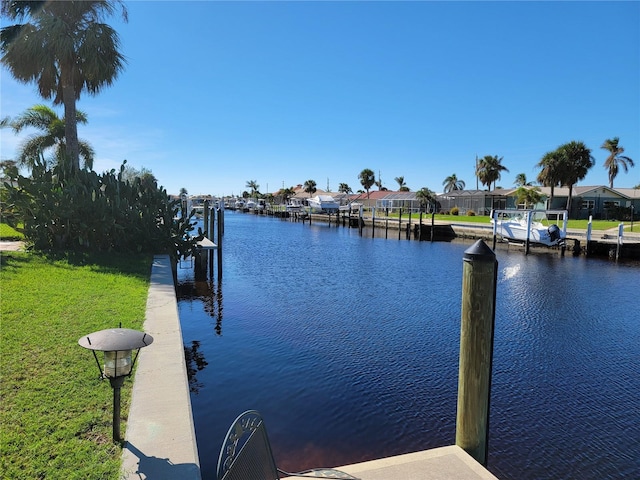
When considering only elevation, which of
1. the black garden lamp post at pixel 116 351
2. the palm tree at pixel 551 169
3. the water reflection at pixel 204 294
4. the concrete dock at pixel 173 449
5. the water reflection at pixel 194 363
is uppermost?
the palm tree at pixel 551 169

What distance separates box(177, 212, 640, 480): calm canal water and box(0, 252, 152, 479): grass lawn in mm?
1784

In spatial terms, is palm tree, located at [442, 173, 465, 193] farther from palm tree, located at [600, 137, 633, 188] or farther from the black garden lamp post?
the black garden lamp post

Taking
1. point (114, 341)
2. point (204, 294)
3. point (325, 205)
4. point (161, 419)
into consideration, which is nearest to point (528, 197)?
point (325, 205)

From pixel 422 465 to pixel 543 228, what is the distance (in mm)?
29458

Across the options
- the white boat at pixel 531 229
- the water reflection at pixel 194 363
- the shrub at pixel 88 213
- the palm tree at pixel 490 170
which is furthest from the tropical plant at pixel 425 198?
the water reflection at pixel 194 363

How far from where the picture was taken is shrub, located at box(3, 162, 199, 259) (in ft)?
44.4

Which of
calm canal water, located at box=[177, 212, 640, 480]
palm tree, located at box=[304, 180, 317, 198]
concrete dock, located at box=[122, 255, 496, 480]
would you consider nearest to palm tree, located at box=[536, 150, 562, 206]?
calm canal water, located at box=[177, 212, 640, 480]

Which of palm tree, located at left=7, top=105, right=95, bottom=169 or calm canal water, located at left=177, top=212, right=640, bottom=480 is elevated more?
palm tree, located at left=7, top=105, right=95, bottom=169

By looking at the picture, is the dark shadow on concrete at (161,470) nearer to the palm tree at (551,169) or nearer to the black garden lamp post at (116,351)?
the black garden lamp post at (116,351)

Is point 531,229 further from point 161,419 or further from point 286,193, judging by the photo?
point 286,193

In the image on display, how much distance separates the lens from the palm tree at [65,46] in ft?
57.7

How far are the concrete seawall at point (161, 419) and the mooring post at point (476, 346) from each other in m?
2.56

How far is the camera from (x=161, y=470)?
3.35 metres

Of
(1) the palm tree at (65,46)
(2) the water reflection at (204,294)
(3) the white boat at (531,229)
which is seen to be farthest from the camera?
(3) the white boat at (531,229)
